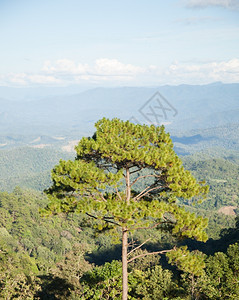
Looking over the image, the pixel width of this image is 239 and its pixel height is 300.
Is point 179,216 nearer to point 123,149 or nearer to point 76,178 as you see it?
point 123,149

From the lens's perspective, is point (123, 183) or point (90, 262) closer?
point (123, 183)

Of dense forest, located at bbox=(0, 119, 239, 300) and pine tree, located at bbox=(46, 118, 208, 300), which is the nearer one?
pine tree, located at bbox=(46, 118, 208, 300)

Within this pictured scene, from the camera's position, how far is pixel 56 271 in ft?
123

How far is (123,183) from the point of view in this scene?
43.5 ft

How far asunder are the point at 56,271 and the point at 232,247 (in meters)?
21.5

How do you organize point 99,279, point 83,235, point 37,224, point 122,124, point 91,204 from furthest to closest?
point 83,235, point 37,224, point 99,279, point 122,124, point 91,204

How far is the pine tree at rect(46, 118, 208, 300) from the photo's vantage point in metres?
12.1

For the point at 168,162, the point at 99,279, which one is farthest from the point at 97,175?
the point at 99,279

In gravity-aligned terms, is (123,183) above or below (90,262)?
above

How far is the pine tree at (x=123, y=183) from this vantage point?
12.1 meters

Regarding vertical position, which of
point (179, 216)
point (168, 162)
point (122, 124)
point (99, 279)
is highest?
point (122, 124)

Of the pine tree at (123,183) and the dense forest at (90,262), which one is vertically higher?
the pine tree at (123,183)

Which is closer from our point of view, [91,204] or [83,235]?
[91,204]

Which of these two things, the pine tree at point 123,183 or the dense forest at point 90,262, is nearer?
the pine tree at point 123,183
